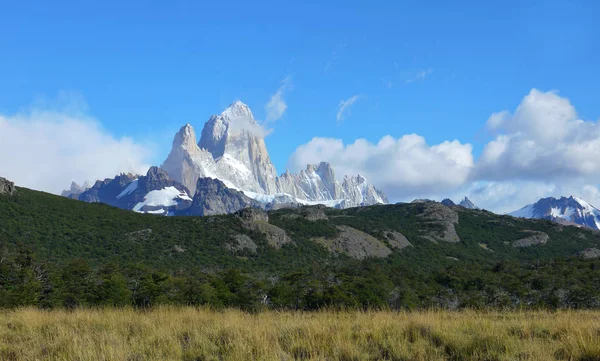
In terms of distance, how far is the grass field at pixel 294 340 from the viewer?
8.91m

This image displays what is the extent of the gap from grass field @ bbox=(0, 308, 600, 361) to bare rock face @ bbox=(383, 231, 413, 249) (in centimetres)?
15645

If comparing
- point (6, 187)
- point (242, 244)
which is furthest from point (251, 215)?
point (6, 187)

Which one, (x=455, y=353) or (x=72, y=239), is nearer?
(x=455, y=353)

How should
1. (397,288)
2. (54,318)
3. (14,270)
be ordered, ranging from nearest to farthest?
(54,318)
(14,270)
(397,288)

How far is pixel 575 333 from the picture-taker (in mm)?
9891

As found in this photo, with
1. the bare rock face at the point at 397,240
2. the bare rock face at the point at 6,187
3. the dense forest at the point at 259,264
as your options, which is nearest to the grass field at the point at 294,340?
the dense forest at the point at 259,264

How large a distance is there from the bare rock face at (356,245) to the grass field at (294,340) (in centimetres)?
13665

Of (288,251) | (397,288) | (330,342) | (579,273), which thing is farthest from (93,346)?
(288,251)

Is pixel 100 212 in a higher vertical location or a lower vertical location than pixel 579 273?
higher

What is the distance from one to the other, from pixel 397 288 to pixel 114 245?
83984 millimetres

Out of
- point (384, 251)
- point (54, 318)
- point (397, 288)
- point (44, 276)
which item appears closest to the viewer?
point (54, 318)

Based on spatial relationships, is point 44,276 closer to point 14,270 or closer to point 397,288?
point 14,270

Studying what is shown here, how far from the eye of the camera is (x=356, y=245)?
154 metres

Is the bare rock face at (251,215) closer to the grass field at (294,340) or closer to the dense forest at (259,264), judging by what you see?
the dense forest at (259,264)
